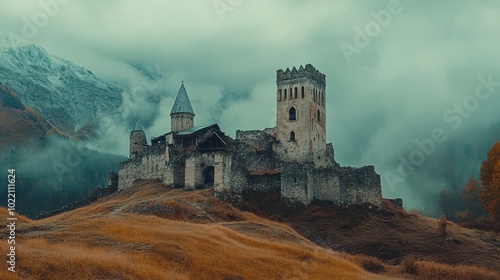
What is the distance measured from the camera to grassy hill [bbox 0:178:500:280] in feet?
109

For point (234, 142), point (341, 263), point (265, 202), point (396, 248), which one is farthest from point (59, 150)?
point (341, 263)

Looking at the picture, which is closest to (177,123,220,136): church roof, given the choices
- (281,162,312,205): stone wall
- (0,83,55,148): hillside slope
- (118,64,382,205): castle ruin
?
(118,64,382,205): castle ruin

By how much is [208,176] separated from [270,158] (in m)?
10.0

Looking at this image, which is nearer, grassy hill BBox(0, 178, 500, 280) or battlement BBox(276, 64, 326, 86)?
grassy hill BBox(0, 178, 500, 280)

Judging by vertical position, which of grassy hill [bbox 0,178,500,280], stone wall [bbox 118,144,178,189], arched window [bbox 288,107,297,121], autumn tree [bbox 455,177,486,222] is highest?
arched window [bbox 288,107,297,121]

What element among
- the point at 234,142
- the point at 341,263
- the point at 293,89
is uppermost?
the point at 293,89

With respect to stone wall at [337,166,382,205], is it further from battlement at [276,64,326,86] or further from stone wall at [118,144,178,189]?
stone wall at [118,144,178,189]

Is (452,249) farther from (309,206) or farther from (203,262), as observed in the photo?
(203,262)

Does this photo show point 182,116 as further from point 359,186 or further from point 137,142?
point 359,186

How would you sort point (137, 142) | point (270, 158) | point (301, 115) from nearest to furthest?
point (270, 158) → point (301, 115) → point (137, 142)

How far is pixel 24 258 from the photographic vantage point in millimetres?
31984

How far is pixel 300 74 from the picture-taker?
88312 millimetres

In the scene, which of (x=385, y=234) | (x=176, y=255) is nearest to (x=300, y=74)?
(x=385, y=234)

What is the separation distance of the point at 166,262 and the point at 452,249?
3526 cm
